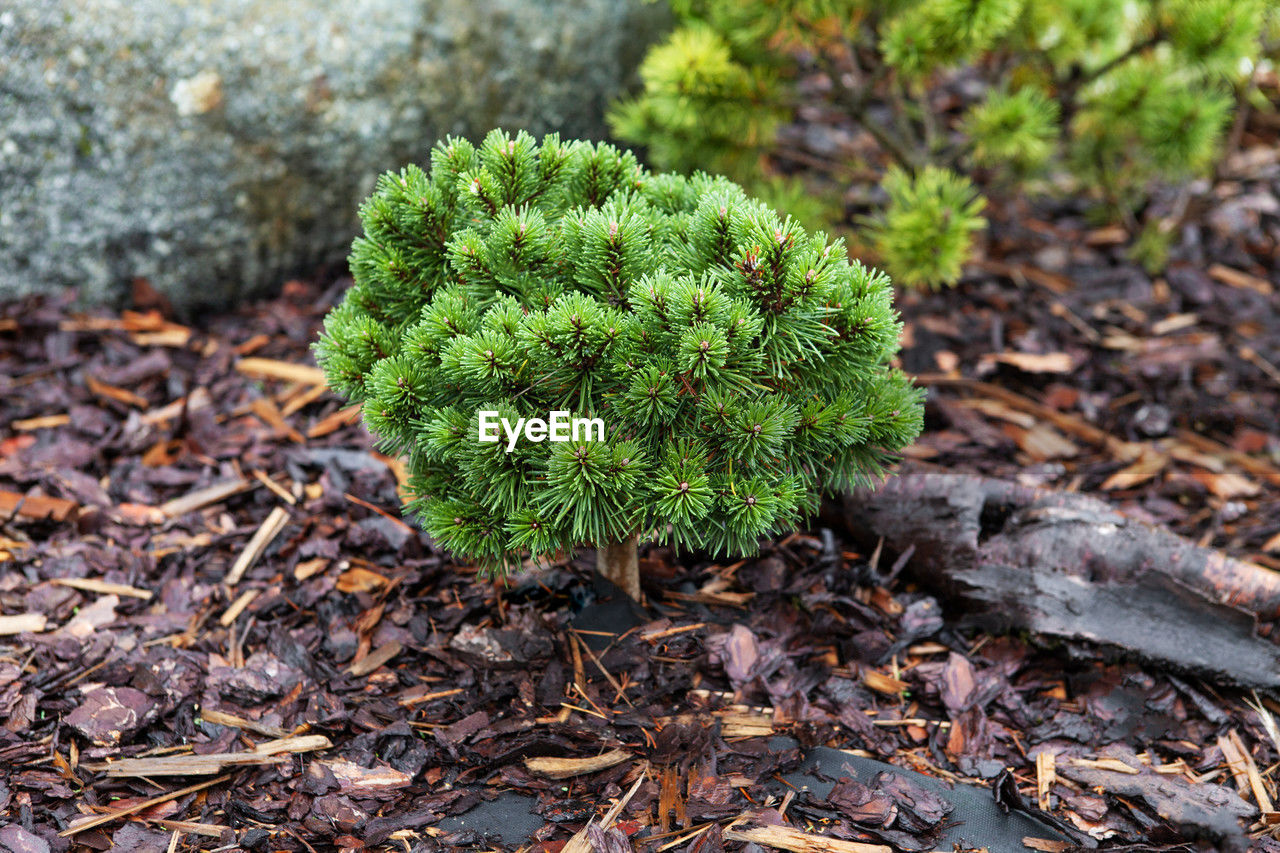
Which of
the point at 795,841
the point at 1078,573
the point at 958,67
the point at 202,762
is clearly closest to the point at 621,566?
the point at 795,841

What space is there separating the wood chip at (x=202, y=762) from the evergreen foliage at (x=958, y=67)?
2492mm

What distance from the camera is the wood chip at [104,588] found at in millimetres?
2969

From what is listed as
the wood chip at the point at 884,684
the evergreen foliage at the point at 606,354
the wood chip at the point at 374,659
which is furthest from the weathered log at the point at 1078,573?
the wood chip at the point at 374,659

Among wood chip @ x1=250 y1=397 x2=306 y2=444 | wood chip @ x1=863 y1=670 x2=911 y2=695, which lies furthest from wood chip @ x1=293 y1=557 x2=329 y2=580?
wood chip @ x1=863 y1=670 x2=911 y2=695

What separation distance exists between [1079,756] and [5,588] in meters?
3.08

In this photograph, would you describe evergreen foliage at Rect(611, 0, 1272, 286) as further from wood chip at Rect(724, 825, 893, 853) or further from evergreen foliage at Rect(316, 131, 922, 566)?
wood chip at Rect(724, 825, 893, 853)

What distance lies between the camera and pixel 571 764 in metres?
2.45

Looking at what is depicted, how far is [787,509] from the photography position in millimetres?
2195

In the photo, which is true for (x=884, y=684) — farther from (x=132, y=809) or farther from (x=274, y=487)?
(x=274, y=487)

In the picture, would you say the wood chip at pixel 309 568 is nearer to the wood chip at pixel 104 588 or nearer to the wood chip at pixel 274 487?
the wood chip at pixel 274 487

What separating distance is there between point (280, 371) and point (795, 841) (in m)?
2.70

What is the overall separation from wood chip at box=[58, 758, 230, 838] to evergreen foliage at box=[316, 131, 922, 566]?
33.4 inches

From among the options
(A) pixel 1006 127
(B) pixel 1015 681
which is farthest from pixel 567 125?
(B) pixel 1015 681

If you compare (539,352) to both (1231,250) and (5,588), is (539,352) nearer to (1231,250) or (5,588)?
(5,588)
